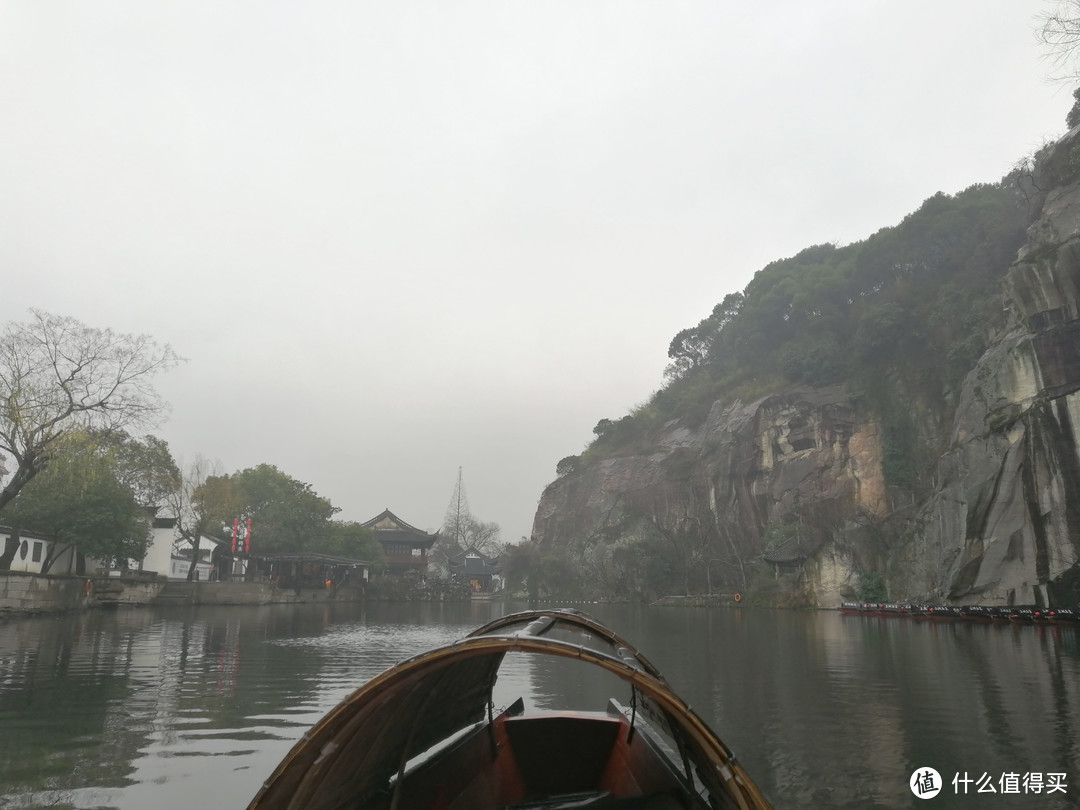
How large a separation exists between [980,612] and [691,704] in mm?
18112

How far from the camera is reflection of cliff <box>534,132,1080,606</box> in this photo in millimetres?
22125

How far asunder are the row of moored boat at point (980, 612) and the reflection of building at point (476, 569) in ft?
147

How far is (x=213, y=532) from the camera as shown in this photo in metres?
45.5

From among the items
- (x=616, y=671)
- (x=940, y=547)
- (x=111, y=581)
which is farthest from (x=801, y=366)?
(x=616, y=671)

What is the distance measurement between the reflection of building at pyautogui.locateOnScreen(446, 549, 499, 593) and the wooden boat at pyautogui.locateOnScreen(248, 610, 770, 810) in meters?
63.4

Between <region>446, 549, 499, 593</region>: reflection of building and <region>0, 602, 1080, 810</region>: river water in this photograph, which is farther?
<region>446, 549, 499, 593</region>: reflection of building

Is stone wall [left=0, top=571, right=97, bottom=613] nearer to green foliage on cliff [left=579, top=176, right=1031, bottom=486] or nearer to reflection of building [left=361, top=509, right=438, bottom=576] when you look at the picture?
reflection of building [left=361, top=509, right=438, bottom=576]

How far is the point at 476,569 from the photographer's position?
70125mm

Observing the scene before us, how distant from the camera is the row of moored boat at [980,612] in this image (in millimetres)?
20219

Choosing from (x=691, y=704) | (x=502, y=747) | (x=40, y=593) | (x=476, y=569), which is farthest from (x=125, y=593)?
(x=476, y=569)

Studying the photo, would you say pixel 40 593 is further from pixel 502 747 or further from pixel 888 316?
pixel 888 316

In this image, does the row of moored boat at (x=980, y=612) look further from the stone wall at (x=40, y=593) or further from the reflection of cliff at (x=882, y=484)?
the stone wall at (x=40, y=593)

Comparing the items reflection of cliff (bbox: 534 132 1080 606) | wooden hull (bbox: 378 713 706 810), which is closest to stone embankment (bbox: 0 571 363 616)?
reflection of cliff (bbox: 534 132 1080 606)

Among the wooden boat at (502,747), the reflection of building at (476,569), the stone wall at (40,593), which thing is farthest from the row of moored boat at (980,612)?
the reflection of building at (476,569)
